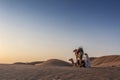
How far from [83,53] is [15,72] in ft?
28.8

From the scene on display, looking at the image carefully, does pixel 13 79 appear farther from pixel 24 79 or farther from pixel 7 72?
pixel 7 72

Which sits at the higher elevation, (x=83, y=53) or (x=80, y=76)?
(x=83, y=53)

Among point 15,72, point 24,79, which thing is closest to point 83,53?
point 15,72

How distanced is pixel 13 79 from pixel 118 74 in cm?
619

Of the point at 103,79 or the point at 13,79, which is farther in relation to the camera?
the point at 13,79

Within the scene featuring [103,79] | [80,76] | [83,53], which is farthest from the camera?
[83,53]

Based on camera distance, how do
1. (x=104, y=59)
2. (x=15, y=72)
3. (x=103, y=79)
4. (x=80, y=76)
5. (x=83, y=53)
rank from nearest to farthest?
1. (x=103, y=79)
2. (x=80, y=76)
3. (x=15, y=72)
4. (x=83, y=53)
5. (x=104, y=59)

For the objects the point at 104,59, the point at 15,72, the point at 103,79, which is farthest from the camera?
the point at 104,59

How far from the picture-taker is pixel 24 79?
17734 mm

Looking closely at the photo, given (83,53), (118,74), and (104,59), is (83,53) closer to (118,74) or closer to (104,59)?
(118,74)

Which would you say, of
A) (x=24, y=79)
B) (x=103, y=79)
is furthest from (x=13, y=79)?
(x=103, y=79)

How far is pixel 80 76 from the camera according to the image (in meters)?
17.9

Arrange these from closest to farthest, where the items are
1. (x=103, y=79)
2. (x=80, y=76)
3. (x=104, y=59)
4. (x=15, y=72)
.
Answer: (x=103, y=79)
(x=80, y=76)
(x=15, y=72)
(x=104, y=59)

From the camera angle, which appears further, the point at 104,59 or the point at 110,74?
the point at 104,59
